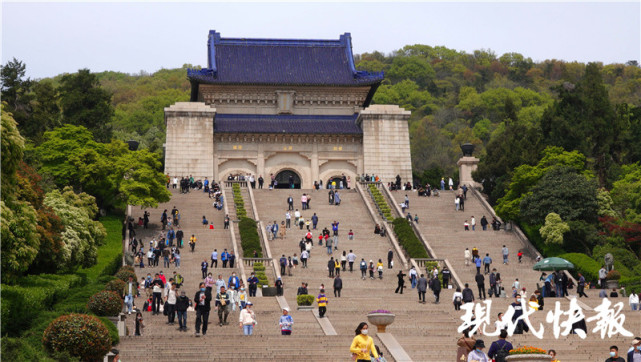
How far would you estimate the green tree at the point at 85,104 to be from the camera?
6606 centimetres

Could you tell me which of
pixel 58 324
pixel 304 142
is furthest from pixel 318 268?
pixel 304 142

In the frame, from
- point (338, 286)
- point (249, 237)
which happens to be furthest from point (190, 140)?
point (338, 286)

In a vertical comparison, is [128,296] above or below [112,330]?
above

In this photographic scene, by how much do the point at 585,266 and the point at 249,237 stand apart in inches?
596

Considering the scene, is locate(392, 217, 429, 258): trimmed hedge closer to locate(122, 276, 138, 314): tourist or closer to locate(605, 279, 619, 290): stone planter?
locate(605, 279, 619, 290): stone planter

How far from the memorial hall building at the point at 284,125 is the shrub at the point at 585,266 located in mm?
23627

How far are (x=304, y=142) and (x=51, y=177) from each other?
76.1ft

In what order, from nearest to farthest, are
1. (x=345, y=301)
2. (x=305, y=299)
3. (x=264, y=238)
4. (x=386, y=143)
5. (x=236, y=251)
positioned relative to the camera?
(x=305, y=299)
(x=345, y=301)
(x=236, y=251)
(x=264, y=238)
(x=386, y=143)

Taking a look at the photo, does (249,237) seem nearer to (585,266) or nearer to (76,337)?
(585,266)

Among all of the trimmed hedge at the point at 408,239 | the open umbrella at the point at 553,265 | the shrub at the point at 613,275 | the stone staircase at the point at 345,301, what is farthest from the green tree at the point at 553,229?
the open umbrella at the point at 553,265

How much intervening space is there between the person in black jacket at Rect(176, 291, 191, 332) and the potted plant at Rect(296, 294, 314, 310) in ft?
18.2

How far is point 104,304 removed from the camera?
25.8 meters

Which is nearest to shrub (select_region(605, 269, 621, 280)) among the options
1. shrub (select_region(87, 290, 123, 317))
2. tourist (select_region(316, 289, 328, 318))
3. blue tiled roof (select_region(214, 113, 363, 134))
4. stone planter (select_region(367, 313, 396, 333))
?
tourist (select_region(316, 289, 328, 318))

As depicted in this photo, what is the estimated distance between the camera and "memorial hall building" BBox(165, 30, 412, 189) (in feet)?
216
